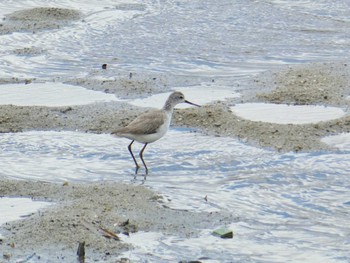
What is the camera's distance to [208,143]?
39.4 feet

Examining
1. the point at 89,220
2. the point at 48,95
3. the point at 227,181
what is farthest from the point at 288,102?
the point at 89,220

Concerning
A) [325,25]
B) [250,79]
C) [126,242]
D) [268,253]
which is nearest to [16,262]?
[126,242]

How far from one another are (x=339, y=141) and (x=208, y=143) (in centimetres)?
148

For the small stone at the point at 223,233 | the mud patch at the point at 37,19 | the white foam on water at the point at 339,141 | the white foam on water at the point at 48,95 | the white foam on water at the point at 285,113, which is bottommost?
the small stone at the point at 223,233

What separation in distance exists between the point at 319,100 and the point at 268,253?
4755 mm

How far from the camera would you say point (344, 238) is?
9297mm

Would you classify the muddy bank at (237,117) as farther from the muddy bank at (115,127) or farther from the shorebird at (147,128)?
the shorebird at (147,128)

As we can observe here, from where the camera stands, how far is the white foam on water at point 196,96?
13.4 metres

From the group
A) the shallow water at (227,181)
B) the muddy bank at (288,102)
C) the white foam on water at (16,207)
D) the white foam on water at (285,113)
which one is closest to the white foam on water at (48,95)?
the shallow water at (227,181)

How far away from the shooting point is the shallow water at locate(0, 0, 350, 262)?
9344mm

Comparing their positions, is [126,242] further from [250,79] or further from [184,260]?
[250,79]

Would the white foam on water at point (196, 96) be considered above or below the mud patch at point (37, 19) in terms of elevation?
below

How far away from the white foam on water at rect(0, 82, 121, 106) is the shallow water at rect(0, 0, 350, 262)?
0.49 meters

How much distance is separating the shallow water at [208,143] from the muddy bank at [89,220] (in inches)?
8.9
